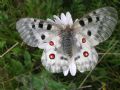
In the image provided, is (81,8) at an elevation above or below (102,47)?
above

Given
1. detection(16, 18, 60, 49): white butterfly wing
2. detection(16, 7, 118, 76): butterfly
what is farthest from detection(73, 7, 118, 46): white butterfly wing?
detection(16, 18, 60, 49): white butterfly wing

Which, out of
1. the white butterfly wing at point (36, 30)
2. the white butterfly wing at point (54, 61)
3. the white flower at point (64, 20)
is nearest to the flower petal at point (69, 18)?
the white flower at point (64, 20)

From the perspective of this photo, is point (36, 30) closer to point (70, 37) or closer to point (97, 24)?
point (70, 37)

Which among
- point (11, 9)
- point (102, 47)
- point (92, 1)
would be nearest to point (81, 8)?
point (92, 1)

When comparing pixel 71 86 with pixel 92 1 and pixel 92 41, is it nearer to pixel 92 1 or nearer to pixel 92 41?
pixel 92 41

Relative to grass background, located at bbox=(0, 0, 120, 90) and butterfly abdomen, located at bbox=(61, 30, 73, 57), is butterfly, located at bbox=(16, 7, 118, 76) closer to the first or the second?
butterfly abdomen, located at bbox=(61, 30, 73, 57)

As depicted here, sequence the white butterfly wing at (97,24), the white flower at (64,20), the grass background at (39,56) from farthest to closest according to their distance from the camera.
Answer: the grass background at (39,56) < the white flower at (64,20) < the white butterfly wing at (97,24)

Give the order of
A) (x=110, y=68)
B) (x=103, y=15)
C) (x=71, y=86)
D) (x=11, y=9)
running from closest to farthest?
(x=103, y=15) → (x=71, y=86) → (x=110, y=68) → (x=11, y=9)

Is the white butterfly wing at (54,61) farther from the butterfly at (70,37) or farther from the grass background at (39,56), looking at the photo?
the grass background at (39,56)
